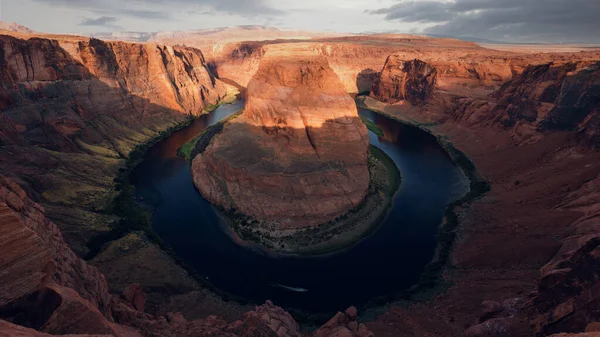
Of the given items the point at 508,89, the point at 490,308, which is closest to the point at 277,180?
the point at 490,308

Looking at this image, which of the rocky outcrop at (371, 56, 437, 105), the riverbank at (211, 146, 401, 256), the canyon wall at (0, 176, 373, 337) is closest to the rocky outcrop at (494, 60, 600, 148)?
the rocky outcrop at (371, 56, 437, 105)

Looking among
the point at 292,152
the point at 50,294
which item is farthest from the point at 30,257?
the point at 292,152

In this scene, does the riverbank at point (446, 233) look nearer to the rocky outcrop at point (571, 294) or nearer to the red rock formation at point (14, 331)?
the rocky outcrop at point (571, 294)

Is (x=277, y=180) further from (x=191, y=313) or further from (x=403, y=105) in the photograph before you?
(x=403, y=105)

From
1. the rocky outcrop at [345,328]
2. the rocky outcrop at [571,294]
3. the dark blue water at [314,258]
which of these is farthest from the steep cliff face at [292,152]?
the rocky outcrop at [571,294]

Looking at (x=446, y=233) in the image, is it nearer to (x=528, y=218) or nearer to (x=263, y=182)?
(x=528, y=218)

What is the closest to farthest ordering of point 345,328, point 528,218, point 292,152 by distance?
point 345,328 → point 528,218 → point 292,152

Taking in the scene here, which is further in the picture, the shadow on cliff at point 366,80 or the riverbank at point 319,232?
the shadow on cliff at point 366,80
